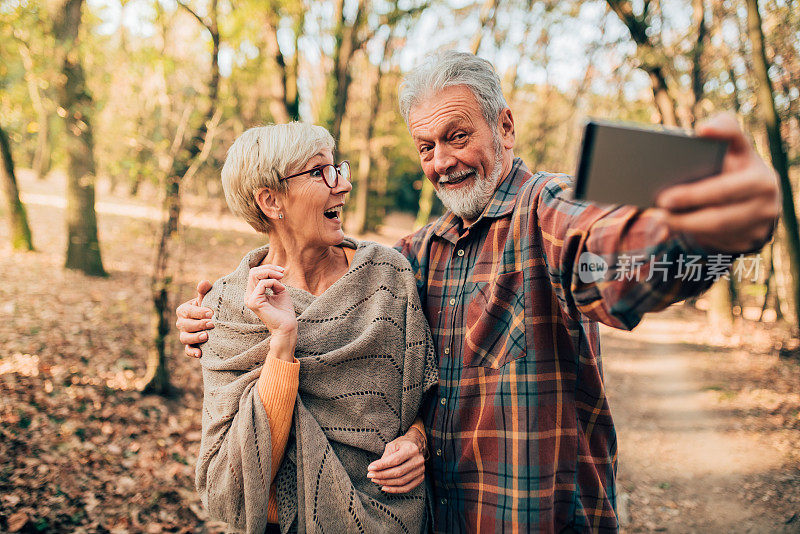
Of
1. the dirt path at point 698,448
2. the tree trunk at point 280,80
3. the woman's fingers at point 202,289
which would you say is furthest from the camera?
the tree trunk at point 280,80

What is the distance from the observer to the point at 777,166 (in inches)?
315

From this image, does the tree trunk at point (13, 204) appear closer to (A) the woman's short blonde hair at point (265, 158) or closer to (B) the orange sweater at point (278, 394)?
(A) the woman's short blonde hair at point (265, 158)

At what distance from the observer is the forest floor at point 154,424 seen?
3.89m

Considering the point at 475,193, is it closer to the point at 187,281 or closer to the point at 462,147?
the point at 462,147

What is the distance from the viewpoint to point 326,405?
1860 millimetres

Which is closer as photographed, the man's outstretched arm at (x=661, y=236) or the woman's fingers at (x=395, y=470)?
the man's outstretched arm at (x=661, y=236)

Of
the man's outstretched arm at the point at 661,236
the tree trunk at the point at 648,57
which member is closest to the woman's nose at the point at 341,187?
the man's outstretched arm at the point at 661,236

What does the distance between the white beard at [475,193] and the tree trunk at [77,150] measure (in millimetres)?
6657

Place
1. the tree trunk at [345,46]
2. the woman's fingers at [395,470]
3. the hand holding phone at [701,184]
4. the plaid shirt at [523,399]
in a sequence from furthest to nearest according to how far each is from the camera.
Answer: the tree trunk at [345,46]
the woman's fingers at [395,470]
the plaid shirt at [523,399]
the hand holding phone at [701,184]

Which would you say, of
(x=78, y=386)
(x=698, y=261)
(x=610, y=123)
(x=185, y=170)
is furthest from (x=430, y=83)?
(x=78, y=386)

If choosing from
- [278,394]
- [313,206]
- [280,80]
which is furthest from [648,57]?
[278,394]

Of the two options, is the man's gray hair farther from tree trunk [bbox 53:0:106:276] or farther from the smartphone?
tree trunk [bbox 53:0:106:276]

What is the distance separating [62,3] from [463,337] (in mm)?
9256

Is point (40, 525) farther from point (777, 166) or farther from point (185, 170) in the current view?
point (777, 166)
